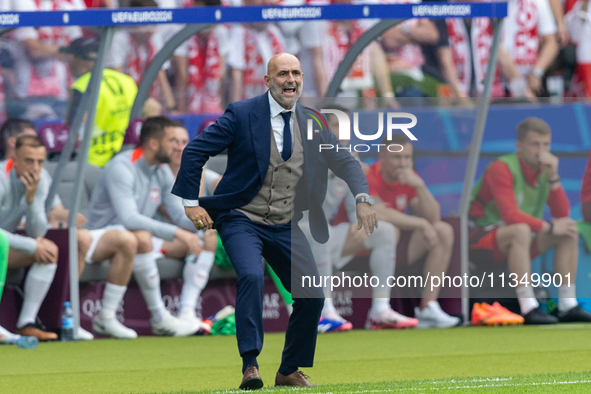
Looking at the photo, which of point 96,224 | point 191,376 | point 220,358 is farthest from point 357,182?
point 96,224

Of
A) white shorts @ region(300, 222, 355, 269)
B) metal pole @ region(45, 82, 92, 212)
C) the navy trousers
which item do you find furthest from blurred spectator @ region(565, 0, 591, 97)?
the navy trousers

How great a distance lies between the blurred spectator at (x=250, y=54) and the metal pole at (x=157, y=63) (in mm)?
339

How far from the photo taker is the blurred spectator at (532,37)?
1188 centimetres

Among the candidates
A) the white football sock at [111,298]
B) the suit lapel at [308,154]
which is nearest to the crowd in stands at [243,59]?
the white football sock at [111,298]

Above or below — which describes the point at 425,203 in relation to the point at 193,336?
above

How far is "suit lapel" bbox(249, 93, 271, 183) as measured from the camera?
5.39 m

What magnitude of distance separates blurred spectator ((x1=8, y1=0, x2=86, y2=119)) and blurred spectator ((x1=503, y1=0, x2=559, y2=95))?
534 cm

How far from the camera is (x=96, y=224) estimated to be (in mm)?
8742

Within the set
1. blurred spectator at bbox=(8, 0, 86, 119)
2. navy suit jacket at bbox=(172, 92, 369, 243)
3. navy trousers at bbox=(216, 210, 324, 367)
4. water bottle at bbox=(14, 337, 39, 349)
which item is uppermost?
blurred spectator at bbox=(8, 0, 86, 119)

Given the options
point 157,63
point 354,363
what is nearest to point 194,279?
point 157,63

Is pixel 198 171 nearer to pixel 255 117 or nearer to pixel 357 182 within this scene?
pixel 255 117

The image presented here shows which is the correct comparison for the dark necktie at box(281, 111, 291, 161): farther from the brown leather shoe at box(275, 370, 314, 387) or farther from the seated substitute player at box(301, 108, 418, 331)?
the seated substitute player at box(301, 108, 418, 331)

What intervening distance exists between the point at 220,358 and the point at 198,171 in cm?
224

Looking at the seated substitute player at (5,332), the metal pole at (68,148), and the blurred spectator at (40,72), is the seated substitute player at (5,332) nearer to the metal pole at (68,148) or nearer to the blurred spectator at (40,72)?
the metal pole at (68,148)
